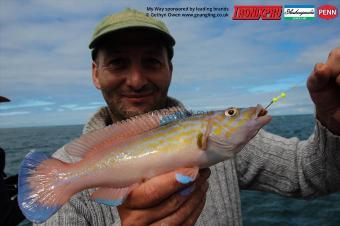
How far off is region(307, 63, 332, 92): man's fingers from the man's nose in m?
2.19

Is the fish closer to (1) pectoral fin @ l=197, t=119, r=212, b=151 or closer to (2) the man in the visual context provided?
(1) pectoral fin @ l=197, t=119, r=212, b=151

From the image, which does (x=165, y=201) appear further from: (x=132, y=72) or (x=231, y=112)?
(x=132, y=72)

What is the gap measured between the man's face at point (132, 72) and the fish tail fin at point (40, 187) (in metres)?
1.74

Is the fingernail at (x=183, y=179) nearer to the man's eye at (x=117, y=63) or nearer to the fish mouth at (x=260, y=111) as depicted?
the fish mouth at (x=260, y=111)

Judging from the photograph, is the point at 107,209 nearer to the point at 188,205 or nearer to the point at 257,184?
the point at 188,205

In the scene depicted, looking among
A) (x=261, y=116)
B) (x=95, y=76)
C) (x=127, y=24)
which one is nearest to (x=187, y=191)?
(x=261, y=116)

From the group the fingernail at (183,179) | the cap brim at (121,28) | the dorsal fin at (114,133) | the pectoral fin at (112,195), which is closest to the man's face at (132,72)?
the cap brim at (121,28)

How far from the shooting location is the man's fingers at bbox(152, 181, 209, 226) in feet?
10.0

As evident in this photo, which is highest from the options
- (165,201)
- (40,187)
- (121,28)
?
(121,28)

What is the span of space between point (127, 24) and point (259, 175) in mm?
3005

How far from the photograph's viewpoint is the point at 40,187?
3.13m

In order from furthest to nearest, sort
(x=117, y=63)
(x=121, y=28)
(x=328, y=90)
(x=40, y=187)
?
(x=117, y=63) < (x=121, y=28) < (x=328, y=90) < (x=40, y=187)

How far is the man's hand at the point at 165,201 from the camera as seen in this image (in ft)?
9.49

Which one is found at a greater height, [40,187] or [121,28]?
[121,28]
